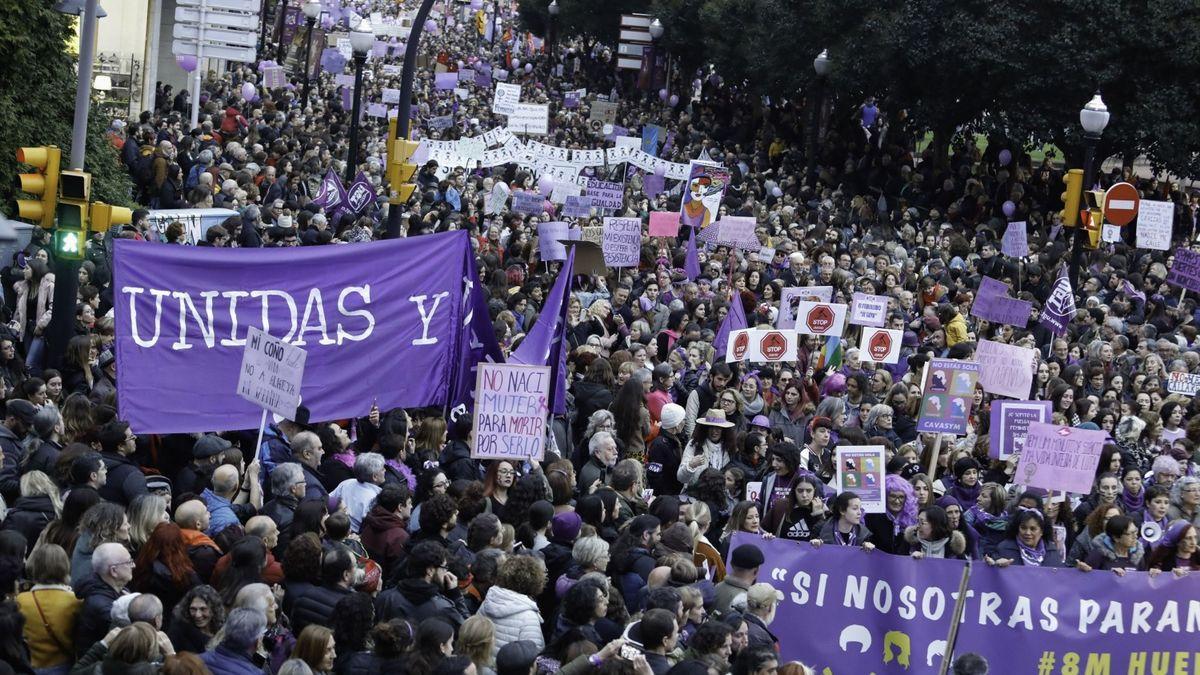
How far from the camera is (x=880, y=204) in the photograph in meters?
35.6

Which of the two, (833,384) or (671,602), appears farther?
(833,384)

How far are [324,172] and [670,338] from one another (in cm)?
1100

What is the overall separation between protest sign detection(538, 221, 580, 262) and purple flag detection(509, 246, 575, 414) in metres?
6.82

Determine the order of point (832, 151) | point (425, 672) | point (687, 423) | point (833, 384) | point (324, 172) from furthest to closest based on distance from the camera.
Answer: point (832, 151)
point (324, 172)
point (833, 384)
point (687, 423)
point (425, 672)

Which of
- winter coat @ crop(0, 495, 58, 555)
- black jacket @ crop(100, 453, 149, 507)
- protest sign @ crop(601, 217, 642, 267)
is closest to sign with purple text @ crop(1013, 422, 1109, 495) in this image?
black jacket @ crop(100, 453, 149, 507)

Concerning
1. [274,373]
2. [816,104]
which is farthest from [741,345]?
[816,104]

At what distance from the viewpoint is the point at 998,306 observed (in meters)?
19.9

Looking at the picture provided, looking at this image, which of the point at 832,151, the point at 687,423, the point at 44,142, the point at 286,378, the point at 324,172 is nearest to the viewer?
the point at 286,378

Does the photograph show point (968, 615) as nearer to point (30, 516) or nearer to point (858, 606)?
point (858, 606)

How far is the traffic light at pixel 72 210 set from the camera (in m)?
14.6

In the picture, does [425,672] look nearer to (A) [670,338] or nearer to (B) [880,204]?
(A) [670,338]

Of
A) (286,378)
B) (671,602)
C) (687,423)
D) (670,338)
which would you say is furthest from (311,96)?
(671,602)

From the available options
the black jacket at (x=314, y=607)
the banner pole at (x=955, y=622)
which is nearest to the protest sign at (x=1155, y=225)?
the banner pole at (x=955, y=622)

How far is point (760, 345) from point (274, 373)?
→ 636 centimetres
